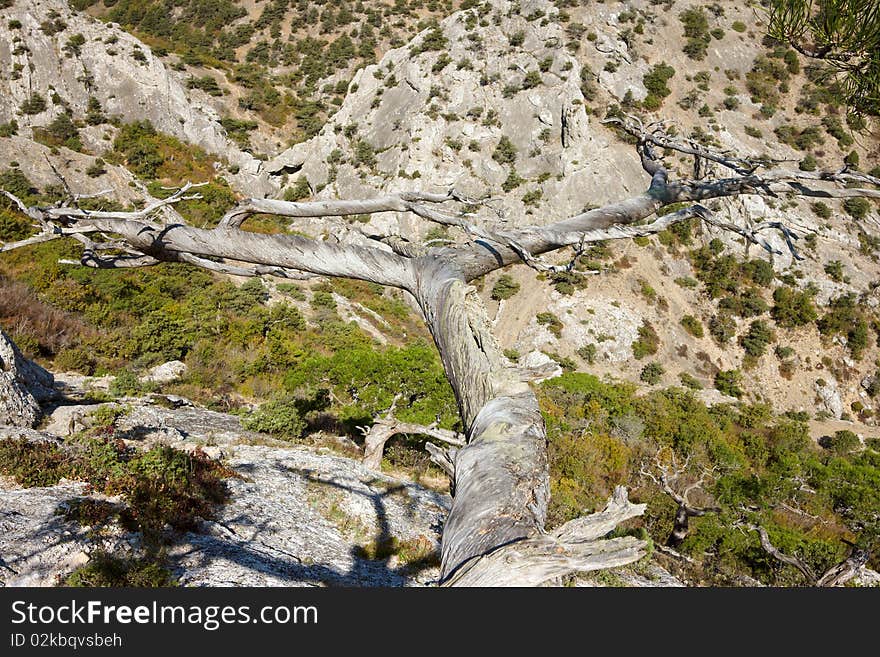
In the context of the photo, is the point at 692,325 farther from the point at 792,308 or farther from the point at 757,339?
the point at 792,308

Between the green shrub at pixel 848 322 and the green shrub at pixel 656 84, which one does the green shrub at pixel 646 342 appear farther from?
the green shrub at pixel 656 84

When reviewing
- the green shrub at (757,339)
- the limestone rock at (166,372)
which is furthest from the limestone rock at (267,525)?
the green shrub at (757,339)

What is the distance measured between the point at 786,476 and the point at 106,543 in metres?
15.4

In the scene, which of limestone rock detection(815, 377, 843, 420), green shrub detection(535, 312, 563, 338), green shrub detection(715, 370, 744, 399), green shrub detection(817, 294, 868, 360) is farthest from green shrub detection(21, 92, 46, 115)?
green shrub detection(817, 294, 868, 360)

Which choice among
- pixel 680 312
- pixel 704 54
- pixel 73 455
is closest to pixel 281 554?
pixel 73 455

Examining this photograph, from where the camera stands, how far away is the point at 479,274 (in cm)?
305

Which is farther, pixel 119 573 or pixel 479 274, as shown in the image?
pixel 119 573

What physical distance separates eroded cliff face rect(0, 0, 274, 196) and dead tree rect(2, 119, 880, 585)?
4528cm

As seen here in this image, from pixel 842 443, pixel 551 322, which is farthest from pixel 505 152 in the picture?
pixel 842 443

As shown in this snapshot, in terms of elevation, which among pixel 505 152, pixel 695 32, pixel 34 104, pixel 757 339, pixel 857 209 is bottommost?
pixel 757 339

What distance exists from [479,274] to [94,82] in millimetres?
58234

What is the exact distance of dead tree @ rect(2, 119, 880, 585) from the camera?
132 centimetres

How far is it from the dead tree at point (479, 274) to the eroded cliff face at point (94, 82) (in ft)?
149

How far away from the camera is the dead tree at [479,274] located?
1.32m
